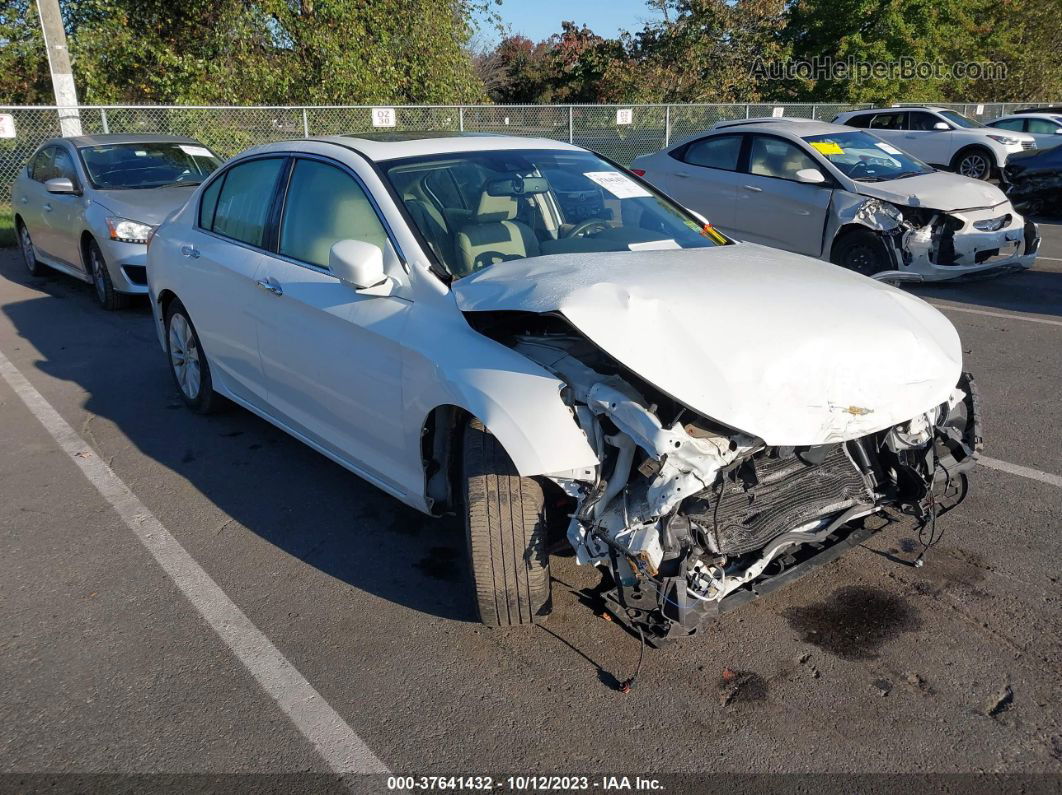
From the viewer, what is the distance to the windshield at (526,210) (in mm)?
3871

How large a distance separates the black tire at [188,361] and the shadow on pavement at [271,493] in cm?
14

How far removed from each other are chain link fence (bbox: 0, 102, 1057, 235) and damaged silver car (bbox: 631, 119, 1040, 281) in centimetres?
438

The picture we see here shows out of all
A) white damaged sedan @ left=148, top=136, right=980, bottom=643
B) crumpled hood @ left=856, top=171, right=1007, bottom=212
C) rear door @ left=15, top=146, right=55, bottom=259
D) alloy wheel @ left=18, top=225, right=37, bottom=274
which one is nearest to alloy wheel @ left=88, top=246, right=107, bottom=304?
rear door @ left=15, top=146, right=55, bottom=259

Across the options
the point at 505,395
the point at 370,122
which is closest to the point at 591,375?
the point at 505,395

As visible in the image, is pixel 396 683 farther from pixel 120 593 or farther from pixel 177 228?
pixel 177 228

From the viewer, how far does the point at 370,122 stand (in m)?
18.6

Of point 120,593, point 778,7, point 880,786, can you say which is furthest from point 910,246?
point 778,7

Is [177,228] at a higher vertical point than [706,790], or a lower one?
higher

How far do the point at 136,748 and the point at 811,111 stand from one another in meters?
24.7

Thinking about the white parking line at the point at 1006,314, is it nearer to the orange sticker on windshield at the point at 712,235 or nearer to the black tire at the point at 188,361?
the orange sticker on windshield at the point at 712,235

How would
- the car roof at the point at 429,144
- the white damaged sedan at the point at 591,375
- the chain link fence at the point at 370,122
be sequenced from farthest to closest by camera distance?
the chain link fence at the point at 370,122
the car roof at the point at 429,144
the white damaged sedan at the point at 591,375

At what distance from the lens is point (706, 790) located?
263 cm

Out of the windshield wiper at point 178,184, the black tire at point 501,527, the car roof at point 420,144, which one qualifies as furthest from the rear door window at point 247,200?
the windshield wiper at point 178,184

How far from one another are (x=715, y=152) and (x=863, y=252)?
7.34 ft
